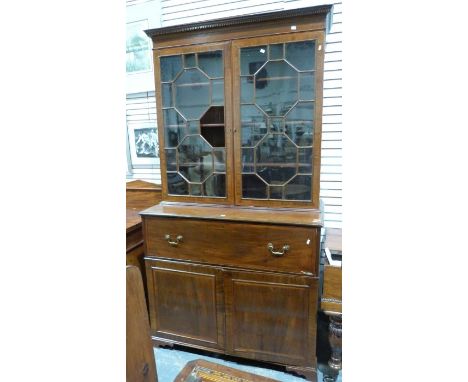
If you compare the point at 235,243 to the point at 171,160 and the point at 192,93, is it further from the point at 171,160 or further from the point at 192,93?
the point at 192,93

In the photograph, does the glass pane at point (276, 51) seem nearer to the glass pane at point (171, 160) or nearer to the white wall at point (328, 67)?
the white wall at point (328, 67)

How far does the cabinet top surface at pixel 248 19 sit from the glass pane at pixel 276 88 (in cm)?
21

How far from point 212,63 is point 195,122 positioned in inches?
13.7

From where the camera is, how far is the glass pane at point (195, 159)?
166cm

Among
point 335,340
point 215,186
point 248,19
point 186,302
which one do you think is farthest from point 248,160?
point 335,340

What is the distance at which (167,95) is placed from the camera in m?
1.67

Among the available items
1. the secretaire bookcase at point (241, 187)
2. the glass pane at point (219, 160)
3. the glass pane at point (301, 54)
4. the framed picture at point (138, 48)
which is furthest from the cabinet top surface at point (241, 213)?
the framed picture at point (138, 48)

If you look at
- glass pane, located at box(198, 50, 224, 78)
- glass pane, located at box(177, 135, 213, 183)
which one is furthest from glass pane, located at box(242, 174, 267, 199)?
glass pane, located at box(198, 50, 224, 78)

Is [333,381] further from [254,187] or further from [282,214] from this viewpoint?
[254,187]

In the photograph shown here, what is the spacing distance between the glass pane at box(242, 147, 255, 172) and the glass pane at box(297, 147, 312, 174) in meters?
0.26
